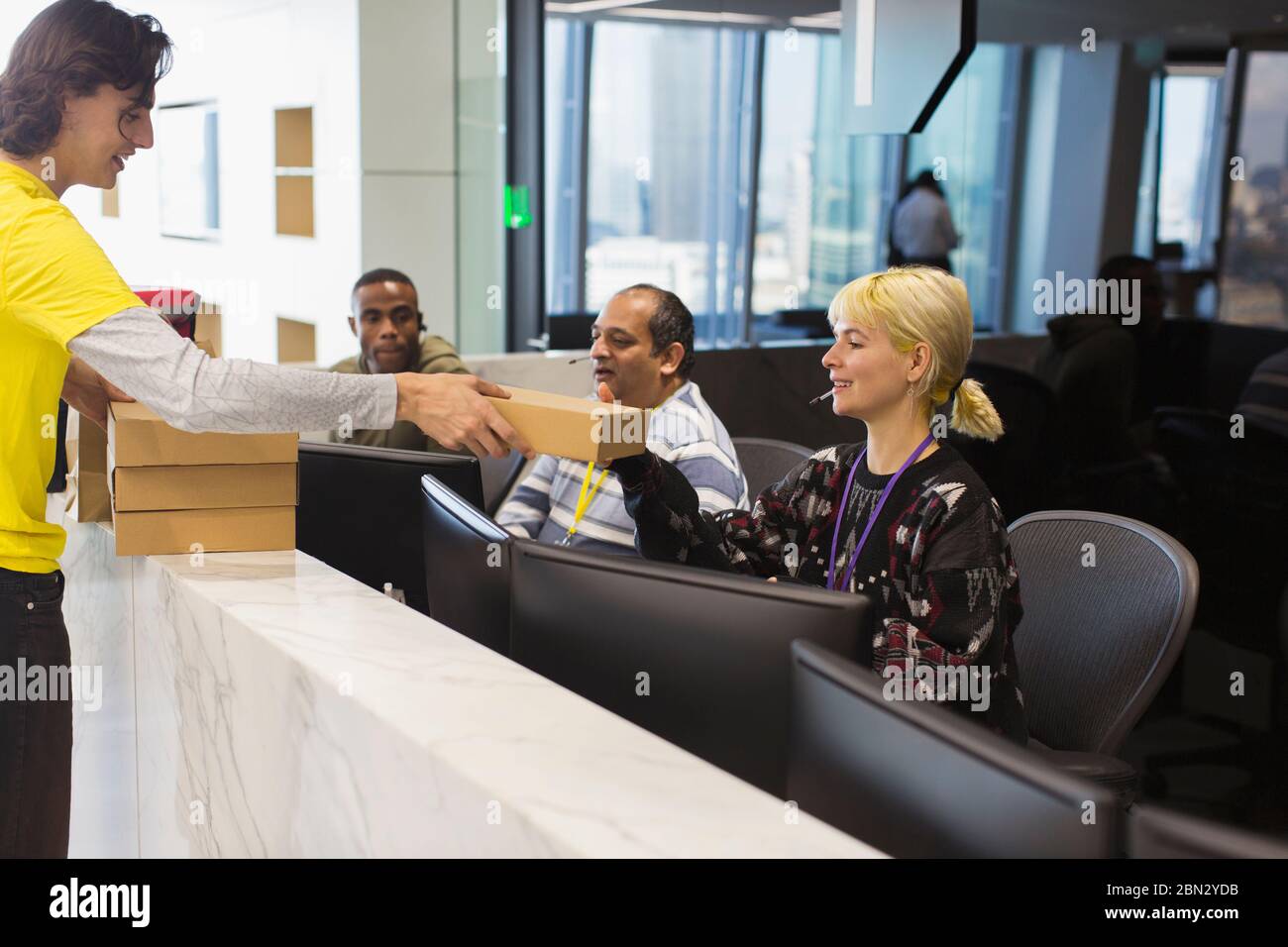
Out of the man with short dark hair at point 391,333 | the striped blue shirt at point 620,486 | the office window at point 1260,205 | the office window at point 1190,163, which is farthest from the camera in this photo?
the man with short dark hair at point 391,333

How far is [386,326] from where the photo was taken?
12.5ft

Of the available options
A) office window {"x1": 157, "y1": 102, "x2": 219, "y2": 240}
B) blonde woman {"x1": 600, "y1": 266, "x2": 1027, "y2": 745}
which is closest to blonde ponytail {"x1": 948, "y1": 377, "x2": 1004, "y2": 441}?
blonde woman {"x1": 600, "y1": 266, "x2": 1027, "y2": 745}

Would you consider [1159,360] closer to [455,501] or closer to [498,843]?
[455,501]

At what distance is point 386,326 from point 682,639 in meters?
2.67

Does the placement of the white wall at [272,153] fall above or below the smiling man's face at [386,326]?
above

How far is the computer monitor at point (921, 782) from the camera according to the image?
89 centimetres

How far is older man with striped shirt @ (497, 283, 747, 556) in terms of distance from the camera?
2730mm

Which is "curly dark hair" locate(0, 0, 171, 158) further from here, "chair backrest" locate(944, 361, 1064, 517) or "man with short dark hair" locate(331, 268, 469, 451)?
"chair backrest" locate(944, 361, 1064, 517)

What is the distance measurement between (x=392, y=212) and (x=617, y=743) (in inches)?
195

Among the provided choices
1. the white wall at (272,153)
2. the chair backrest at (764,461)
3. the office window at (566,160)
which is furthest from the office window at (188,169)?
the chair backrest at (764,461)

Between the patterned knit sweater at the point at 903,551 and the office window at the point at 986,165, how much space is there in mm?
1376

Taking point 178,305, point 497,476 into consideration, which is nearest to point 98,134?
point 178,305

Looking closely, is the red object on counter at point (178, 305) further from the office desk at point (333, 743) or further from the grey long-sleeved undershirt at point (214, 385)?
the grey long-sleeved undershirt at point (214, 385)

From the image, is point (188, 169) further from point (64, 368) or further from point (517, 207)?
point (64, 368)
